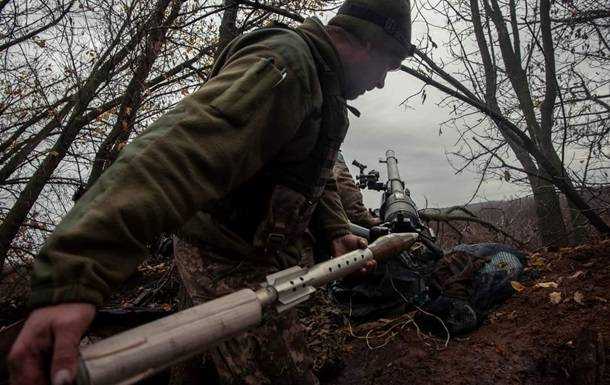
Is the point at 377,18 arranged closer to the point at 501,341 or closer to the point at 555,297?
the point at 501,341

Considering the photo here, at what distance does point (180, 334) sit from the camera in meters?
1.06

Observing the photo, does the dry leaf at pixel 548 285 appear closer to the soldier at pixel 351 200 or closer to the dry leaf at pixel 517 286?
the dry leaf at pixel 517 286

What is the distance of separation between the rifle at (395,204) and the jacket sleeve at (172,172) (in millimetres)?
1912

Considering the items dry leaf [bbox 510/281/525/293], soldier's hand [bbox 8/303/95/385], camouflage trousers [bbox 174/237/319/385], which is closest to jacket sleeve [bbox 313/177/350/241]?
camouflage trousers [bbox 174/237/319/385]

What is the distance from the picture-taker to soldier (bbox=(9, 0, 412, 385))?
3.16 ft

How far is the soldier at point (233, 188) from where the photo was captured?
96 centimetres

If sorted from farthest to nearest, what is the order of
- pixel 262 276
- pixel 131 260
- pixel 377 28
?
pixel 377 28
pixel 262 276
pixel 131 260

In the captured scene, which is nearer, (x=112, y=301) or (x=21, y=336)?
(x=21, y=336)

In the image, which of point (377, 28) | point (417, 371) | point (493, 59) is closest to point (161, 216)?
point (377, 28)

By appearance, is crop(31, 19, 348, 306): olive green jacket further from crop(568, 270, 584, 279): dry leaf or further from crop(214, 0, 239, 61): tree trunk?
crop(214, 0, 239, 61): tree trunk

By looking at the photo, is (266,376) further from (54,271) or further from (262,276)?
(54,271)

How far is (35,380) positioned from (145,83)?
5.13 meters

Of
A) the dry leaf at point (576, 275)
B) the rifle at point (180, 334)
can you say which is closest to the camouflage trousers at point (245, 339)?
the rifle at point (180, 334)

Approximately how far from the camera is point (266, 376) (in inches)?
72.4
